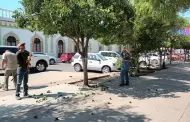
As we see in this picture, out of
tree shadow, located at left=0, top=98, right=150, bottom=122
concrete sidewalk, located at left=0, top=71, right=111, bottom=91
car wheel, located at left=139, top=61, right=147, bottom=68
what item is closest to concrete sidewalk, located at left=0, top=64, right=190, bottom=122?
tree shadow, located at left=0, top=98, right=150, bottom=122

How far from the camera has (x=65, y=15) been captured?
9000 millimetres

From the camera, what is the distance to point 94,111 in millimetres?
7387

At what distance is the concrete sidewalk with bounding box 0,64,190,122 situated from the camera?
6730 millimetres

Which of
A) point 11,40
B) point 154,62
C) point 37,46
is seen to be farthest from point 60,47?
point 154,62

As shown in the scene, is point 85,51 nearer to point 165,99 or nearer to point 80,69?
point 165,99

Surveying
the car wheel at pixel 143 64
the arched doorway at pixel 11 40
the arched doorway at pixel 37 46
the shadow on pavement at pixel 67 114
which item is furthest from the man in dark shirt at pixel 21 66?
the arched doorway at pixel 37 46

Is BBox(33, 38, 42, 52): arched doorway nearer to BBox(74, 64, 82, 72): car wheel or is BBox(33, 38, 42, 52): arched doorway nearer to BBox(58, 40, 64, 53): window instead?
BBox(58, 40, 64, 53): window

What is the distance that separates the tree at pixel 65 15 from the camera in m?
9.18

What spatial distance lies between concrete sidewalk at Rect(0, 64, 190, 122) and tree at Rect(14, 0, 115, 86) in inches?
95.3

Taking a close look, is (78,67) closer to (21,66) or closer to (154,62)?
(21,66)

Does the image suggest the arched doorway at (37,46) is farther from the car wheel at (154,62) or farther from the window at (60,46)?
the car wheel at (154,62)

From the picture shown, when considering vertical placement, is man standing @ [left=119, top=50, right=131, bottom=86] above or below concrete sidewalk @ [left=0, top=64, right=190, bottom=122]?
above

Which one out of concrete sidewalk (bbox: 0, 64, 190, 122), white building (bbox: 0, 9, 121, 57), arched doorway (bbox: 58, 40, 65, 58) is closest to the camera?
concrete sidewalk (bbox: 0, 64, 190, 122)

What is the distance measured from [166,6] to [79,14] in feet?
10.2
